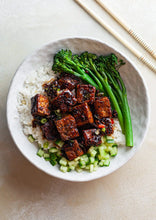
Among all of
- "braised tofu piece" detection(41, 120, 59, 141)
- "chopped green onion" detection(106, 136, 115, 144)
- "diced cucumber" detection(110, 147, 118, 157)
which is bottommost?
"braised tofu piece" detection(41, 120, 59, 141)

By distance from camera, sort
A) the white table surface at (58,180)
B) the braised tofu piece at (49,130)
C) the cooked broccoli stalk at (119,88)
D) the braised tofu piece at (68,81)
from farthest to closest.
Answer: the white table surface at (58,180)
the cooked broccoli stalk at (119,88)
the braised tofu piece at (68,81)
the braised tofu piece at (49,130)

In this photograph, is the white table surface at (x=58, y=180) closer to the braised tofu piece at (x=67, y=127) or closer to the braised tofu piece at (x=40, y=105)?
the braised tofu piece at (x=40, y=105)

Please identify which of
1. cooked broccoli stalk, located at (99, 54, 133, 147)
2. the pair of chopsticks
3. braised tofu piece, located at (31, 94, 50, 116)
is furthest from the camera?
the pair of chopsticks

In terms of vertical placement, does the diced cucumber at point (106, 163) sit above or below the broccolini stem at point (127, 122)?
below

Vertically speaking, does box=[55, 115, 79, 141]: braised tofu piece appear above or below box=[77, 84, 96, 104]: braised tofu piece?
below

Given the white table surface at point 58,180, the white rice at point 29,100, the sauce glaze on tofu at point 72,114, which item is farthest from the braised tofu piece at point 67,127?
the white table surface at point 58,180

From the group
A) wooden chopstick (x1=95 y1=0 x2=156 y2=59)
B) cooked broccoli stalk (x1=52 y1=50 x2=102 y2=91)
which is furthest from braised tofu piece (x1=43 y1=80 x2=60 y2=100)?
wooden chopstick (x1=95 y1=0 x2=156 y2=59)

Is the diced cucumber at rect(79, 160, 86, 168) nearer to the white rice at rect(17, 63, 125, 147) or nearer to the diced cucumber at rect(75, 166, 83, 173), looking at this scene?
the diced cucumber at rect(75, 166, 83, 173)

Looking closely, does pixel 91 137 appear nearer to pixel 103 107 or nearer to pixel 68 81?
pixel 103 107
